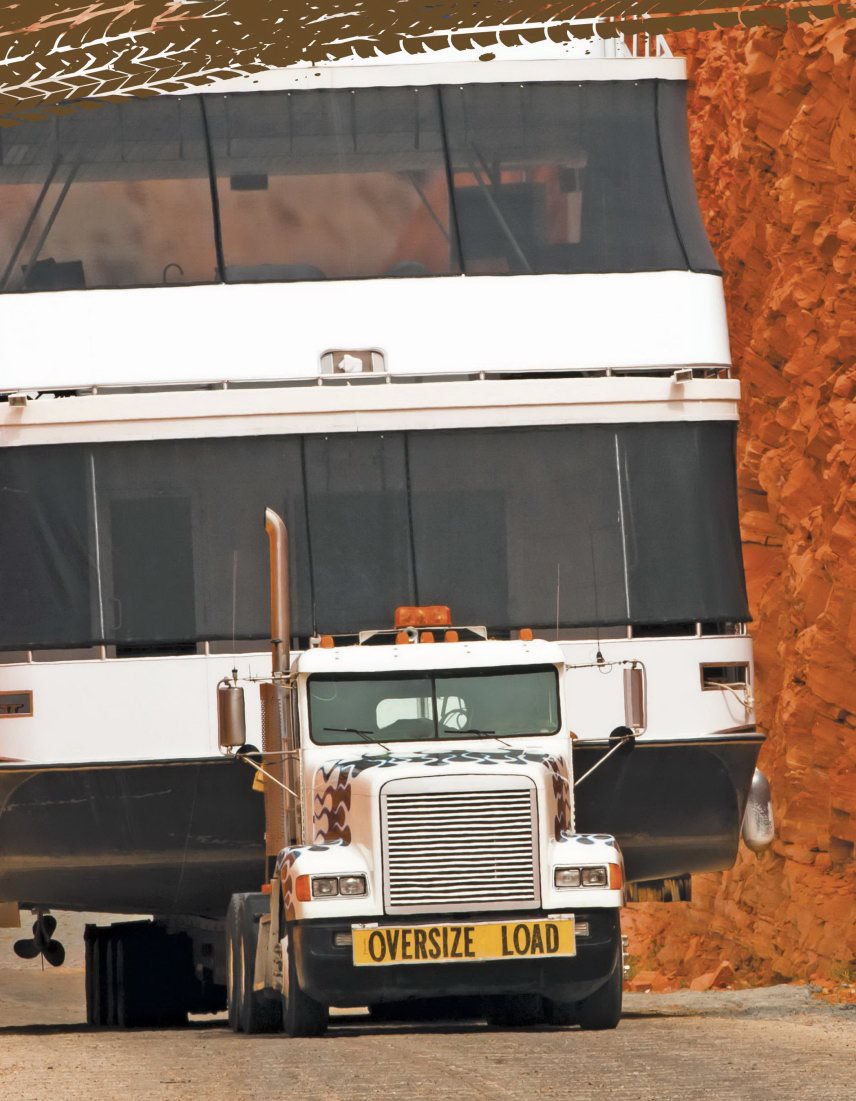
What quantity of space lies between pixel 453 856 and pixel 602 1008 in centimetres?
170

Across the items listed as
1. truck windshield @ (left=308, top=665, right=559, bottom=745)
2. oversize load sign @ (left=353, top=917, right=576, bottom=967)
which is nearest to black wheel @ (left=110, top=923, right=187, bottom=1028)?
truck windshield @ (left=308, top=665, right=559, bottom=745)

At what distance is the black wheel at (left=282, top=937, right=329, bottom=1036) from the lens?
48.1 ft

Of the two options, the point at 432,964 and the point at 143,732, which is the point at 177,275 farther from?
the point at 432,964

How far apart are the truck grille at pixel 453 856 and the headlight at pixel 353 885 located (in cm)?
15

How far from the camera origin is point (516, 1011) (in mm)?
16406

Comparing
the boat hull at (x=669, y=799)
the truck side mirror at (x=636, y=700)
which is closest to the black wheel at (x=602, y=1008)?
the boat hull at (x=669, y=799)

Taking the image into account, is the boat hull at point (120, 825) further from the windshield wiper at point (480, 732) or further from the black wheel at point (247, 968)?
the windshield wiper at point (480, 732)

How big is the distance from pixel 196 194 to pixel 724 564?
4.69m

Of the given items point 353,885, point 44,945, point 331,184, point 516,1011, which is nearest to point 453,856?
point 353,885

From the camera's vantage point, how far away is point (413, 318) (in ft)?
54.9

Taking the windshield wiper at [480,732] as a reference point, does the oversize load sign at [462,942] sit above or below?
below

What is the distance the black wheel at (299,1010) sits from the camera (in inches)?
578

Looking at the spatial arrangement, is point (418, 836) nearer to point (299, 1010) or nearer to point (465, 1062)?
point (299, 1010)

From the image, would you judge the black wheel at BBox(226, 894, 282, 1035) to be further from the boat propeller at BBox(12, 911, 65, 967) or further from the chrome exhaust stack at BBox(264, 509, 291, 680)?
the boat propeller at BBox(12, 911, 65, 967)
